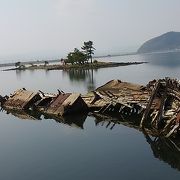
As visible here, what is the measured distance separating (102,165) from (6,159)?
779 cm

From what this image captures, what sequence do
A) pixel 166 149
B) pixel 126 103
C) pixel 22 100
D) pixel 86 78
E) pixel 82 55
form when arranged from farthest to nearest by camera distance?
pixel 82 55 → pixel 86 78 → pixel 22 100 → pixel 126 103 → pixel 166 149

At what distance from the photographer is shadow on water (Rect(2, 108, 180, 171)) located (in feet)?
88.6

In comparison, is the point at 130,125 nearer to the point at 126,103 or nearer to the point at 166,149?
the point at 126,103

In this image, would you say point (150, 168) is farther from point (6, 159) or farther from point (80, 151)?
point (6, 159)

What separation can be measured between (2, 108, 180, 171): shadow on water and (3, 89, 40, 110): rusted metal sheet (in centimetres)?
128

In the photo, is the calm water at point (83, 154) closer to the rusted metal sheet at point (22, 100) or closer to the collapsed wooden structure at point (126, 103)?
the collapsed wooden structure at point (126, 103)

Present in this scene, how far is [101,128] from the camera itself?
36.3 m

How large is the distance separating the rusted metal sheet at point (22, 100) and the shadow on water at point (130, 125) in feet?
4.19

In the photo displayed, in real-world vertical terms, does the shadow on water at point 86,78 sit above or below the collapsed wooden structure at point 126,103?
below

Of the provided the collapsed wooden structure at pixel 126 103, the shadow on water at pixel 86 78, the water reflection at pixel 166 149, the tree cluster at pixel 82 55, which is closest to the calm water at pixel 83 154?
the water reflection at pixel 166 149

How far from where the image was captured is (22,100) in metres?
51.1

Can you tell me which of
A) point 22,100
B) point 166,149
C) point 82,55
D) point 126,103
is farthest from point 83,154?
point 82,55

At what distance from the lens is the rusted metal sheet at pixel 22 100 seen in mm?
49906

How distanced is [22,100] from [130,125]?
19.5 metres
